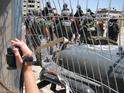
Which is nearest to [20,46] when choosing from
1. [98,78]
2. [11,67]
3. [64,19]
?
[11,67]

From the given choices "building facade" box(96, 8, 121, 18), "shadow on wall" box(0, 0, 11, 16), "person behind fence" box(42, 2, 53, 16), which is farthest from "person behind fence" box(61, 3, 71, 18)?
"shadow on wall" box(0, 0, 11, 16)

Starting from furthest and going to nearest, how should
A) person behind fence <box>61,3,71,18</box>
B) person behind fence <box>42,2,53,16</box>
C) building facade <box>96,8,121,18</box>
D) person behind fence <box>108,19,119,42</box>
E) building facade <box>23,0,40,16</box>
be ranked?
building facade <box>23,0,40,16</box>, person behind fence <box>42,2,53,16</box>, person behind fence <box>108,19,119,42</box>, person behind fence <box>61,3,71,18</box>, building facade <box>96,8,121,18</box>

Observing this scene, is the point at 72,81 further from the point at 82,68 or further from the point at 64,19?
the point at 64,19

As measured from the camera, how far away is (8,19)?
9.80 ft

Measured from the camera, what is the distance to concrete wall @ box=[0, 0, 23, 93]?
2943 millimetres

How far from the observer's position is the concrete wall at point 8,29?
9.66 ft

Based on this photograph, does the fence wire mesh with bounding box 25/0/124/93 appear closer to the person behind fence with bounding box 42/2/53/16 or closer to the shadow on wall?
the person behind fence with bounding box 42/2/53/16

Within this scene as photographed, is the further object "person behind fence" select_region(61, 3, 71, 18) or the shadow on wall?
"person behind fence" select_region(61, 3, 71, 18)

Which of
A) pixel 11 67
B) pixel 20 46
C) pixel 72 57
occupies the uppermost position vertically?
pixel 20 46

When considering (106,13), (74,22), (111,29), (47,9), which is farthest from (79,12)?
(111,29)

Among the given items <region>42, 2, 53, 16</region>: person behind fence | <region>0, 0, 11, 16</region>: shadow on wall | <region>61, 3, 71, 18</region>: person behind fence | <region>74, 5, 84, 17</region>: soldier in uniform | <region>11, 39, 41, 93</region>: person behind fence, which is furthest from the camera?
<region>42, 2, 53, 16</region>: person behind fence

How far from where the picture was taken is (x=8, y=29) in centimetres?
301

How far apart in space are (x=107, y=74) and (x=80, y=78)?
43cm

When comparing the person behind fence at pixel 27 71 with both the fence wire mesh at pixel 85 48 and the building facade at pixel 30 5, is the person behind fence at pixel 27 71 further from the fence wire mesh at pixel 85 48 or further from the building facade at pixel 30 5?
the building facade at pixel 30 5
